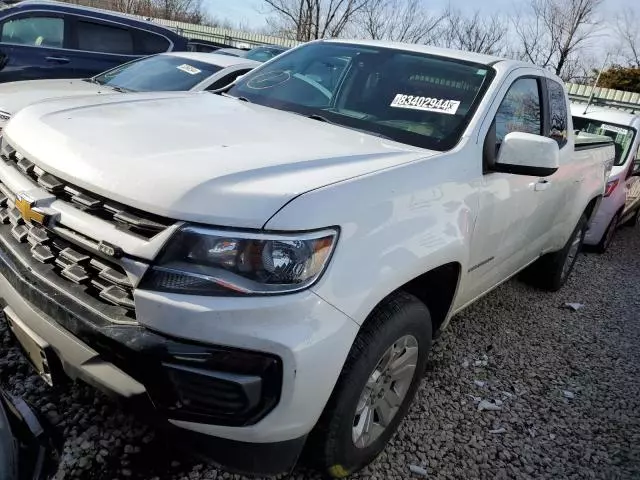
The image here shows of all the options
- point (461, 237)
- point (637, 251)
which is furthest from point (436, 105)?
point (637, 251)

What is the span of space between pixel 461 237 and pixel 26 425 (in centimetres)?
174

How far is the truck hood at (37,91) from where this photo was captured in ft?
14.8

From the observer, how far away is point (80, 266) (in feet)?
5.84

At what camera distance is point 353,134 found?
2521 millimetres

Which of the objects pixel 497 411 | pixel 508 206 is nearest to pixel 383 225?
pixel 508 206

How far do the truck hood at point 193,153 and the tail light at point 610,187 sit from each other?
4.55 metres

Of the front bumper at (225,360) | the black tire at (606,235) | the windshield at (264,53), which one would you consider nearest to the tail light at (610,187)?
the black tire at (606,235)

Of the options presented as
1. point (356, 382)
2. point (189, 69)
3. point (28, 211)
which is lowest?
point (356, 382)

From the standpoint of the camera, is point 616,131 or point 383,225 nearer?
point 383,225

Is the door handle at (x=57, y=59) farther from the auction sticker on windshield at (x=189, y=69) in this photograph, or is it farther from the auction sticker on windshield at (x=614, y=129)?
the auction sticker on windshield at (x=614, y=129)

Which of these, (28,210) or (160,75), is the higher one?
(160,75)

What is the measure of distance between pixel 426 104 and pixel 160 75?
156 inches

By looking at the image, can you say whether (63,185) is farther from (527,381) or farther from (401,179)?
(527,381)

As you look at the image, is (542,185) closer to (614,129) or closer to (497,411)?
(497,411)
